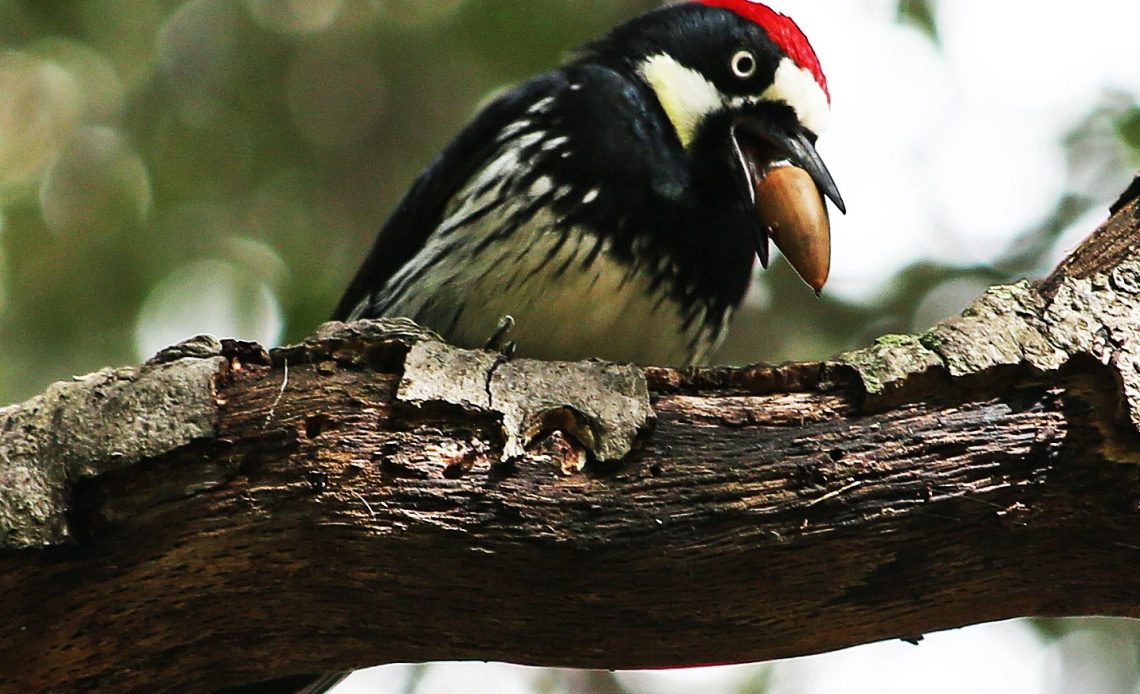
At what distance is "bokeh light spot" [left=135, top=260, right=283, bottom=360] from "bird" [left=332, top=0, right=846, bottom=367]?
292cm

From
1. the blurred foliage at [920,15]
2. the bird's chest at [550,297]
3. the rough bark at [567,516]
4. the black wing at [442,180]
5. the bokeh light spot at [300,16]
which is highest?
the blurred foliage at [920,15]

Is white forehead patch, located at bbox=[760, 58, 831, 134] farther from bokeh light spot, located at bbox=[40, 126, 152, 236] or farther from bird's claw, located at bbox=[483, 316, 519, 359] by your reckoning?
bokeh light spot, located at bbox=[40, 126, 152, 236]

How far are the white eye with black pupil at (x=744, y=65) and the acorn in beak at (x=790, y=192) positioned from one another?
14cm

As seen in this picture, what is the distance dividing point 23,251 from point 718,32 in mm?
3841

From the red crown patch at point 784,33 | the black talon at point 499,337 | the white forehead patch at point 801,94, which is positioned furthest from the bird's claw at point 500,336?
the red crown patch at point 784,33

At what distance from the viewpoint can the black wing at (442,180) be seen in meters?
3.58

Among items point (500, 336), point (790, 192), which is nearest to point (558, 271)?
point (500, 336)

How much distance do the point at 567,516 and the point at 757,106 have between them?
159 centimetres

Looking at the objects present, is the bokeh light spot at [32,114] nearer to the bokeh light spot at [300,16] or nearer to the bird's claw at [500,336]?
the bokeh light spot at [300,16]

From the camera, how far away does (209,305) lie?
645 centimetres

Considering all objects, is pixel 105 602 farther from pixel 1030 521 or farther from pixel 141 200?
pixel 141 200

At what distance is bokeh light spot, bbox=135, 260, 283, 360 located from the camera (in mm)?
6098

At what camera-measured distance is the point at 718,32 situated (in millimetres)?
3506

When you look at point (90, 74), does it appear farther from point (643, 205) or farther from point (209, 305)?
point (643, 205)
